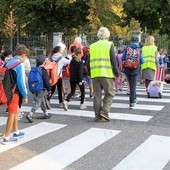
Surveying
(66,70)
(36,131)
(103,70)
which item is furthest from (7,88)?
(66,70)

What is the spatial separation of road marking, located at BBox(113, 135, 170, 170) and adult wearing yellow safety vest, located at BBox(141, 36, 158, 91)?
519cm

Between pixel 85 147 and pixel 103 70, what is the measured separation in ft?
8.02

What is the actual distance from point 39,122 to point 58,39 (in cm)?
1699

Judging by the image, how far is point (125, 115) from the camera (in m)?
9.16

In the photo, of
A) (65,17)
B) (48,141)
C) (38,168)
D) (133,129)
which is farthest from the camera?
(65,17)

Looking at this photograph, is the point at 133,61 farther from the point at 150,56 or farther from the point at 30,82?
the point at 30,82

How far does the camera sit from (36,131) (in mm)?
7562

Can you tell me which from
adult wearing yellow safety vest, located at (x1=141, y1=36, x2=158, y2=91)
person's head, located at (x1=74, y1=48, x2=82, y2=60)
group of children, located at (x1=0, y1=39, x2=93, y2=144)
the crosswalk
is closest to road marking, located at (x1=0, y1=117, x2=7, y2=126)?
the crosswalk

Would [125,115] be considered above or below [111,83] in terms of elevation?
below

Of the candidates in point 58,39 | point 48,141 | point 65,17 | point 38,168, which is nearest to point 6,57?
point 48,141

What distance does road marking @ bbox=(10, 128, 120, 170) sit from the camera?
5438mm

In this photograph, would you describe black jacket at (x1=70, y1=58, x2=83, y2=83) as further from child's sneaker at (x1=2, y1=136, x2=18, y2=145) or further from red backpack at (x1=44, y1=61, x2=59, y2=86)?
child's sneaker at (x1=2, y1=136, x2=18, y2=145)

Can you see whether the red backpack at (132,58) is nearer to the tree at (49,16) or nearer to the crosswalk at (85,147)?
the crosswalk at (85,147)

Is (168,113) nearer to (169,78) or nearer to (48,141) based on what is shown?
(169,78)
